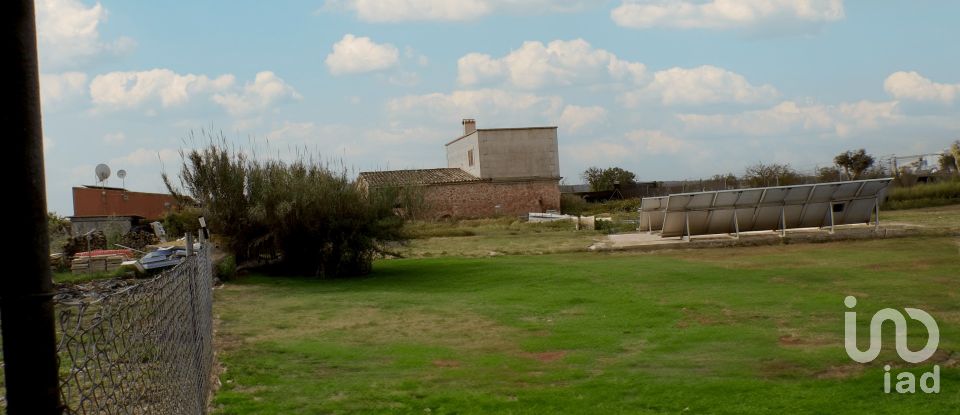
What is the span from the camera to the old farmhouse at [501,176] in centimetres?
5800

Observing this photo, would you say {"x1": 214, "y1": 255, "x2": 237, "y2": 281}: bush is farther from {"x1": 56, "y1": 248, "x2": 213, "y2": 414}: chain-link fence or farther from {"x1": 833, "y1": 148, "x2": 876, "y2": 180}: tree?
{"x1": 833, "y1": 148, "x2": 876, "y2": 180}: tree

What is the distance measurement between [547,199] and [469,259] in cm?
3380

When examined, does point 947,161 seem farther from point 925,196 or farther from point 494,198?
point 494,198

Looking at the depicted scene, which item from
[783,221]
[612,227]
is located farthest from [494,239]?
[783,221]

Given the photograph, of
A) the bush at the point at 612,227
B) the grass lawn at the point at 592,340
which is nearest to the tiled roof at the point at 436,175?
the bush at the point at 612,227

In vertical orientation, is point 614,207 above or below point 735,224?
above

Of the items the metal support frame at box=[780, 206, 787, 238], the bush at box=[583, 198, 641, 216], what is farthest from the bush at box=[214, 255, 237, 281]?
the bush at box=[583, 198, 641, 216]

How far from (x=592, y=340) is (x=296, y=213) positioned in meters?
13.1

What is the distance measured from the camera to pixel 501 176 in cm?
6075

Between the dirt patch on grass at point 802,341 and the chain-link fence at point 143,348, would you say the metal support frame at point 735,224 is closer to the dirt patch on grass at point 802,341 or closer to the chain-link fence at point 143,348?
the dirt patch on grass at point 802,341

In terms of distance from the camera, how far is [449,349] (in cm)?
1115

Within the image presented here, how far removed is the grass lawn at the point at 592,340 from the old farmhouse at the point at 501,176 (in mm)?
37104

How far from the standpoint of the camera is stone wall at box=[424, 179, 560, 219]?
2267 inches

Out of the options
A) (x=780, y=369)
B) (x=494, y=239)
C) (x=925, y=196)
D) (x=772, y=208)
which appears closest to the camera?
(x=780, y=369)
